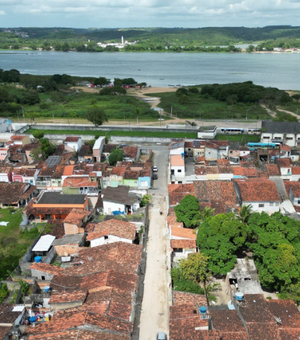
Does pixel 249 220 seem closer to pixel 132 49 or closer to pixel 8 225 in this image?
pixel 8 225

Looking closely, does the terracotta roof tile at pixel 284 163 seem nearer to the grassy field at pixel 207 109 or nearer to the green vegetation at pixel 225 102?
the green vegetation at pixel 225 102

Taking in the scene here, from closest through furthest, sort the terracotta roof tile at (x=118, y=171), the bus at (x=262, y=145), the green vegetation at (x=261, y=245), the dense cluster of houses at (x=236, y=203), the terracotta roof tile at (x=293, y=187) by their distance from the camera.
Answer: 1. the dense cluster of houses at (x=236, y=203)
2. the green vegetation at (x=261, y=245)
3. the terracotta roof tile at (x=293, y=187)
4. the terracotta roof tile at (x=118, y=171)
5. the bus at (x=262, y=145)

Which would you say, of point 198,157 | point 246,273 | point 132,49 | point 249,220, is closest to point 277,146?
point 198,157

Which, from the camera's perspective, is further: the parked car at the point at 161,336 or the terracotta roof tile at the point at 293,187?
the terracotta roof tile at the point at 293,187

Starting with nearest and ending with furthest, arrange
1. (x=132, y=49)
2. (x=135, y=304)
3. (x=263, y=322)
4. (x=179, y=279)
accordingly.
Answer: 1. (x=263, y=322)
2. (x=135, y=304)
3. (x=179, y=279)
4. (x=132, y=49)

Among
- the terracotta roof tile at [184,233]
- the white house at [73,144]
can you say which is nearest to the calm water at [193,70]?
the white house at [73,144]

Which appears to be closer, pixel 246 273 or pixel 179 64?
pixel 246 273

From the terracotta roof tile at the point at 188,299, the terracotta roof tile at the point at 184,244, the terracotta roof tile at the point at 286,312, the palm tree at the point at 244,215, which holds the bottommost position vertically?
the terracotta roof tile at the point at 188,299
